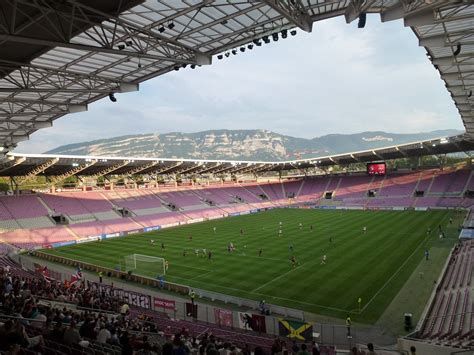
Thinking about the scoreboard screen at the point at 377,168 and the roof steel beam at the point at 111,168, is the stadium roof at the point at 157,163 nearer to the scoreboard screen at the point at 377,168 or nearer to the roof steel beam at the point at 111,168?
the roof steel beam at the point at 111,168

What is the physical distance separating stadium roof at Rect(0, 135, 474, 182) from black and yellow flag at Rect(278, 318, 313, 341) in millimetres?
A: 36854

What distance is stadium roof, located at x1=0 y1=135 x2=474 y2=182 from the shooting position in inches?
1988

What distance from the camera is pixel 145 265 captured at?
112 ft

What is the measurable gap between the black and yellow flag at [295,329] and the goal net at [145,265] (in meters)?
16.1

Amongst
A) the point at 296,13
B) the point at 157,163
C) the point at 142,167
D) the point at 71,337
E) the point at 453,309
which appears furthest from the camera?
the point at 142,167

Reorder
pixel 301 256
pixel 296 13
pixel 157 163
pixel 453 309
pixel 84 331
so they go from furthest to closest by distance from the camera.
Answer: pixel 157 163, pixel 301 256, pixel 453 309, pixel 296 13, pixel 84 331

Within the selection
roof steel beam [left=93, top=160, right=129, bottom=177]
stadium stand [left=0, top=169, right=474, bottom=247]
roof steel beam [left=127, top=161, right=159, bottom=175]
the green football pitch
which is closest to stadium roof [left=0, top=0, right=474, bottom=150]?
the green football pitch

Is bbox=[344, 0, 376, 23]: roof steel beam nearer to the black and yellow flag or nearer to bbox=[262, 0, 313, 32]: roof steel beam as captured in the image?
bbox=[262, 0, 313, 32]: roof steel beam

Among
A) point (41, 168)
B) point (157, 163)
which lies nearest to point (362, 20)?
point (41, 168)

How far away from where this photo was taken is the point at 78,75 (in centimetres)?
1773

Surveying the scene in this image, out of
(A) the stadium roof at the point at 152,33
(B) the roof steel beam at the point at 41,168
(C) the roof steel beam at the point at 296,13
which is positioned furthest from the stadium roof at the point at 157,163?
(C) the roof steel beam at the point at 296,13

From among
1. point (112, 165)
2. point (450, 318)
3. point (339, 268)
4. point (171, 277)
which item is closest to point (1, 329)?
point (450, 318)

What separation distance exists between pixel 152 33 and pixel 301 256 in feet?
87.7

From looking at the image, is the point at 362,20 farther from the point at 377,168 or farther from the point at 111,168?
the point at 377,168
